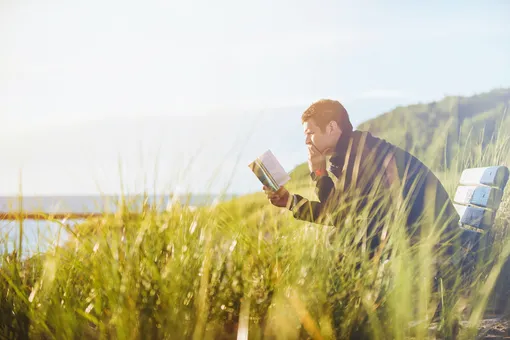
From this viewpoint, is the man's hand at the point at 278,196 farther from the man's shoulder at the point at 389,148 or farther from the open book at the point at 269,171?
the man's shoulder at the point at 389,148

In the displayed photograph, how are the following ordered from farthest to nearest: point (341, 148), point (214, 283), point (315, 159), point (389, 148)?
point (315, 159)
point (341, 148)
point (389, 148)
point (214, 283)

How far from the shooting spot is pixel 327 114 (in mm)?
3416

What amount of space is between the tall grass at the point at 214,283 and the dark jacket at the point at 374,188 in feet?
0.40


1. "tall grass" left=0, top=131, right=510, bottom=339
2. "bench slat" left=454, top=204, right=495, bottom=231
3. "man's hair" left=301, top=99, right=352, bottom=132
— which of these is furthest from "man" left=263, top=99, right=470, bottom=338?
"bench slat" left=454, top=204, right=495, bottom=231

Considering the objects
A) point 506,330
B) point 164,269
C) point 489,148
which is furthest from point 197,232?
point 489,148

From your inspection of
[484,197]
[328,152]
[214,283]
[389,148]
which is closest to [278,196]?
[328,152]

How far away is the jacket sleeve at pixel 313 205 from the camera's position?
308cm

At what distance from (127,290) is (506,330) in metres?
2.38

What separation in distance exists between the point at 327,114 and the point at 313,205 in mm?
640

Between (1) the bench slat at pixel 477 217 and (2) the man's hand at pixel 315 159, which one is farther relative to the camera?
(1) the bench slat at pixel 477 217

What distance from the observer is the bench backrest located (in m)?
3.91

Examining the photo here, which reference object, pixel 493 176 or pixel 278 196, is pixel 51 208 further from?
pixel 493 176

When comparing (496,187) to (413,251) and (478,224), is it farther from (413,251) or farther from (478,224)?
(413,251)

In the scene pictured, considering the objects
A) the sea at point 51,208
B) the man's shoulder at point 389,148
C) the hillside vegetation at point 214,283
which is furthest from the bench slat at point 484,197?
the sea at point 51,208
